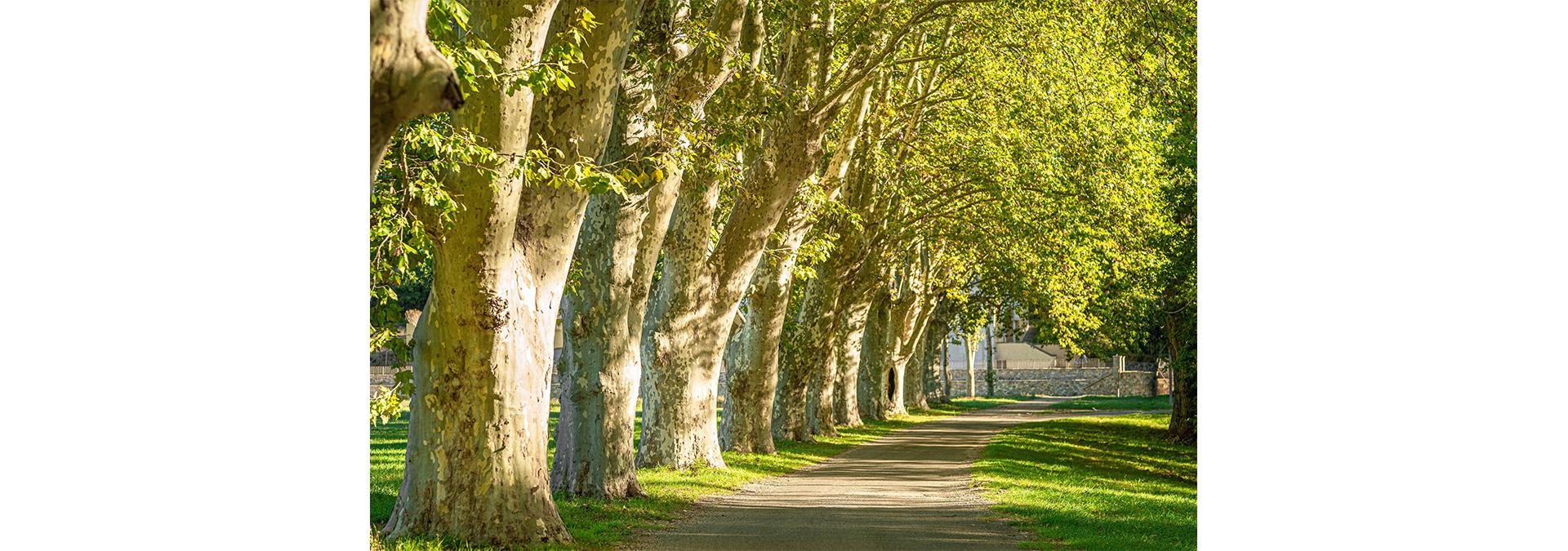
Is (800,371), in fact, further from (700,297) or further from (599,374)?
(599,374)

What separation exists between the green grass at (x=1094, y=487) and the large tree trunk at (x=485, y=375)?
449 centimetres

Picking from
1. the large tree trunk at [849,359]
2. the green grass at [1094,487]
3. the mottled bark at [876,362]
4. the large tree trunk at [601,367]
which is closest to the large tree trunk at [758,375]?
the green grass at [1094,487]

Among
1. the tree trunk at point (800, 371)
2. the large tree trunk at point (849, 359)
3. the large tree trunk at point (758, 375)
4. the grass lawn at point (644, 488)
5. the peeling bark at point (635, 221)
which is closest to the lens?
the grass lawn at point (644, 488)

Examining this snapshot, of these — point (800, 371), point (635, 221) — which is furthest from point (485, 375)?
point (800, 371)

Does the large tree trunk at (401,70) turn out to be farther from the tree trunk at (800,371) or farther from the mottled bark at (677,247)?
the tree trunk at (800,371)

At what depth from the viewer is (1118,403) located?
2923 inches

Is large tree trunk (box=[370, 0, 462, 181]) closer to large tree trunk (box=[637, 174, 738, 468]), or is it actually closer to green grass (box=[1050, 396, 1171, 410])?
large tree trunk (box=[637, 174, 738, 468])

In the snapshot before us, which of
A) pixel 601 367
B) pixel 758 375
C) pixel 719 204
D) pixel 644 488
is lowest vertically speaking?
pixel 644 488

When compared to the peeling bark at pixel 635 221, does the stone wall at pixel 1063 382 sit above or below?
below

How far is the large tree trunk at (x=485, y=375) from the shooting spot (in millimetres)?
12406

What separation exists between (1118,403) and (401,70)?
7012 cm
